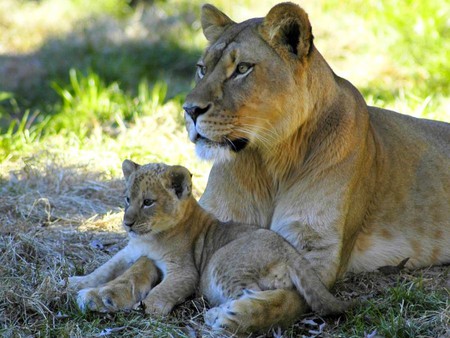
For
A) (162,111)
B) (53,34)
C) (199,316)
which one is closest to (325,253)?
(199,316)

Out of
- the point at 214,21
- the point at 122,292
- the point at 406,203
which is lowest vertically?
the point at 122,292

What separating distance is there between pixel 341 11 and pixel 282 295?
24.8 feet

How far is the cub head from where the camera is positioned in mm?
4332

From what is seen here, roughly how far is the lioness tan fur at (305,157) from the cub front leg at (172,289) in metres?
0.46

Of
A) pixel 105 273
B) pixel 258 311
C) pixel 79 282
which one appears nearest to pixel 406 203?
pixel 258 311

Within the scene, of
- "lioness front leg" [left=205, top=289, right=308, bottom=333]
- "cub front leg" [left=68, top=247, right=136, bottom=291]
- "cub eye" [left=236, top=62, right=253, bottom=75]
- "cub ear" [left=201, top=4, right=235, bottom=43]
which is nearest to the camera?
"lioness front leg" [left=205, top=289, right=308, bottom=333]

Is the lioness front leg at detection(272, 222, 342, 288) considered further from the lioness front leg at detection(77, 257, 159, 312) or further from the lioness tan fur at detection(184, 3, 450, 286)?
the lioness front leg at detection(77, 257, 159, 312)

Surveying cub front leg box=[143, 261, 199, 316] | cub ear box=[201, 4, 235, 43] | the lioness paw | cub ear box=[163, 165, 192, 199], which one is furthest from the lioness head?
the lioness paw

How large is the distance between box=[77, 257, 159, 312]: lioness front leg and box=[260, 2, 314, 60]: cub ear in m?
1.24

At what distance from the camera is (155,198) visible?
4.39 metres

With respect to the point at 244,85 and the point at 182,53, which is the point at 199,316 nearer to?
the point at 244,85

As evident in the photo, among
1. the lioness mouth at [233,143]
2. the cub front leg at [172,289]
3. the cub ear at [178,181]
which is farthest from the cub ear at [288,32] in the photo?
the cub front leg at [172,289]

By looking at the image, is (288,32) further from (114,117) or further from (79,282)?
(114,117)

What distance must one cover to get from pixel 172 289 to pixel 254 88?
1018 mm
